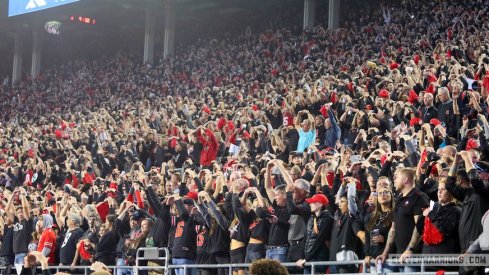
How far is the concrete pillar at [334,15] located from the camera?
2847 cm

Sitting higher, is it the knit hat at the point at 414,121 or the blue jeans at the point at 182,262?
the knit hat at the point at 414,121

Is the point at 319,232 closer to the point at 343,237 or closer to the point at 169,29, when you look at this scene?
the point at 343,237

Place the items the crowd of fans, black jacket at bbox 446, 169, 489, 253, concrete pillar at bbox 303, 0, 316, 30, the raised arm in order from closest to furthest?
1. black jacket at bbox 446, 169, 489, 253
2. the crowd of fans
3. the raised arm
4. concrete pillar at bbox 303, 0, 316, 30

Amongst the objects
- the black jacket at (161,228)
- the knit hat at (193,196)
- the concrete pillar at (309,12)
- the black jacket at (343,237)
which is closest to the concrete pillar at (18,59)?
the concrete pillar at (309,12)

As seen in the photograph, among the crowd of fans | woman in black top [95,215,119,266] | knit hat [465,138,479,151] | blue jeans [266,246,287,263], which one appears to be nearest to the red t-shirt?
the crowd of fans

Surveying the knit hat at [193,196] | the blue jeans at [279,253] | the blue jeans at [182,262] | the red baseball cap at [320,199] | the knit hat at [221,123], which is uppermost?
the knit hat at [221,123]

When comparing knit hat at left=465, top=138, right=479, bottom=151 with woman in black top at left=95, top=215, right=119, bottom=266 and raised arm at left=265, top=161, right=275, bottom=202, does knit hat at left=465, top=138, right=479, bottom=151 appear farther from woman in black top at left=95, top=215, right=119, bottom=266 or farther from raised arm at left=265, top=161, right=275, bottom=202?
woman in black top at left=95, top=215, right=119, bottom=266

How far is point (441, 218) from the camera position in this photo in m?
8.60

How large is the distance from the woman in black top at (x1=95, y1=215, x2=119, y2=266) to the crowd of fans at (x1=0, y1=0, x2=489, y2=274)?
25mm

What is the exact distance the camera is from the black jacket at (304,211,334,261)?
10109mm

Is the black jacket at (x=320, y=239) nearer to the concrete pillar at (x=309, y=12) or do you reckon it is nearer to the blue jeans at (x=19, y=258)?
the blue jeans at (x=19, y=258)

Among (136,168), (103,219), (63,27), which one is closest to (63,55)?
(63,27)

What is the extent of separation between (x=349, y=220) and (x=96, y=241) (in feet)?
16.6

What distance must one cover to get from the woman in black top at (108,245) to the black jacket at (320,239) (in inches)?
157
